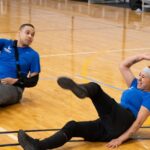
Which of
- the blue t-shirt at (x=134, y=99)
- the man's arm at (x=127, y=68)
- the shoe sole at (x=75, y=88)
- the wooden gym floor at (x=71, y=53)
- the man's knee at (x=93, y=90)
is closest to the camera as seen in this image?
the shoe sole at (x=75, y=88)

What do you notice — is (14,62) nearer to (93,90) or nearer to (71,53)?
(93,90)

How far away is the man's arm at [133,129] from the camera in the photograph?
4.47m

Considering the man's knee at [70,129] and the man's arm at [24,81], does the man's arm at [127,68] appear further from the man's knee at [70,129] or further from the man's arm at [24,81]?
the man's arm at [24,81]

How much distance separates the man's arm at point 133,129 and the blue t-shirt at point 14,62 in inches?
66.1

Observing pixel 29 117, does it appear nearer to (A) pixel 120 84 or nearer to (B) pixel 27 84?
(B) pixel 27 84

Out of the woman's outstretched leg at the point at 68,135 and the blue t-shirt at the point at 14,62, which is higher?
the blue t-shirt at the point at 14,62

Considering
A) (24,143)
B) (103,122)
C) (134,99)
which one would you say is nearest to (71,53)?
(134,99)

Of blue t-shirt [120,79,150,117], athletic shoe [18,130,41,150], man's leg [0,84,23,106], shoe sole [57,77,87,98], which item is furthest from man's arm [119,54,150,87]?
Answer: man's leg [0,84,23,106]

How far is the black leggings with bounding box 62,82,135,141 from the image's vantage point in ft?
14.5

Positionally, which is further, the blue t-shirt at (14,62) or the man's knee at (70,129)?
the blue t-shirt at (14,62)

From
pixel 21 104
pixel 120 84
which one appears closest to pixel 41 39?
pixel 120 84

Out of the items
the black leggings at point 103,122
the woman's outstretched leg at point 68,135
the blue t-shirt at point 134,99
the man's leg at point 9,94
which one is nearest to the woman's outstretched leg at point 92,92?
the black leggings at point 103,122

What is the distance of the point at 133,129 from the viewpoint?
4.54 meters

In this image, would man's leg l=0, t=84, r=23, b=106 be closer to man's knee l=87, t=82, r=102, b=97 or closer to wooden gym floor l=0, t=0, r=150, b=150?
wooden gym floor l=0, t=0, r=150, b=150
